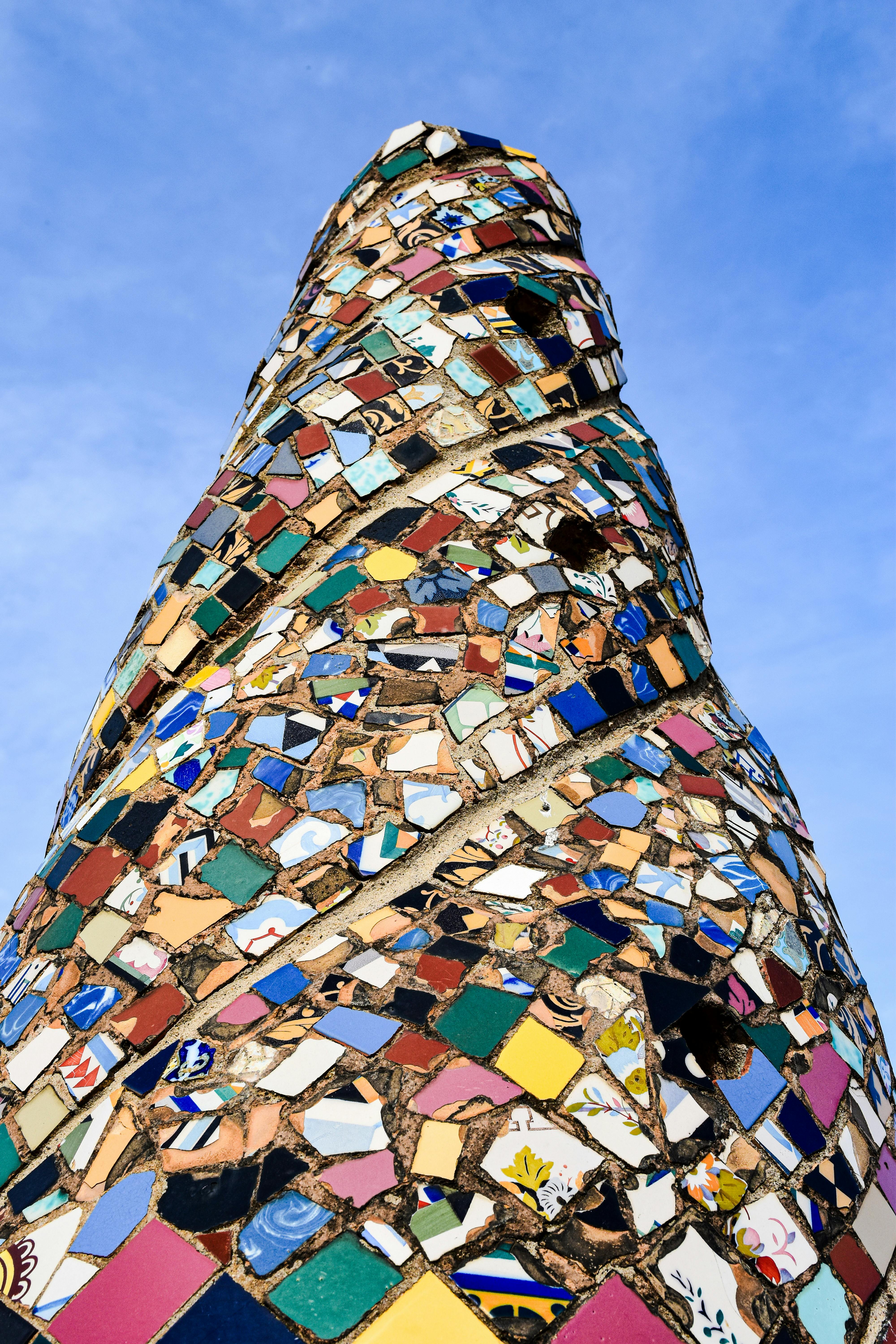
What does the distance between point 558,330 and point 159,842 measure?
1939 millimetres

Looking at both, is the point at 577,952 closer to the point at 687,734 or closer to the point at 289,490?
the point at 687,734

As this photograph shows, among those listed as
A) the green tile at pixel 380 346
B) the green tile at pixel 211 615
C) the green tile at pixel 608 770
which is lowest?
the green tile at pixel 211 615

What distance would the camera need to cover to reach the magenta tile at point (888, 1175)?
207 cm

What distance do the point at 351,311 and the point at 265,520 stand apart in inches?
33.2

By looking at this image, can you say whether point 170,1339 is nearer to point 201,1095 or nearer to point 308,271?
point 201,1095

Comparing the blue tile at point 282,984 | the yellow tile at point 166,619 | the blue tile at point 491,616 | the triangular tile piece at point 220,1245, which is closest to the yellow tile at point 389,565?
the blue tile at point 491,616

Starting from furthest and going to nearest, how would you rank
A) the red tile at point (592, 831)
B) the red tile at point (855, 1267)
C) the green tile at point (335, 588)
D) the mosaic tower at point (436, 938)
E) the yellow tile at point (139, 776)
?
the green tile at point (335, 588), the yellow tile at point (139, 776), the red tile at point (592, 831), the red tile at point (855, 1267), the mosaic tower at point (436, 938)

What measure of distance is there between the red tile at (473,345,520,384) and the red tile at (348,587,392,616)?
2.71 ft

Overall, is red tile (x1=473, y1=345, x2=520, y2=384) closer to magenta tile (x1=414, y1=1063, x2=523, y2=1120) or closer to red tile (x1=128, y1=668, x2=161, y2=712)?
red tile (x1=128, y1=668, x2=161, y2=712)

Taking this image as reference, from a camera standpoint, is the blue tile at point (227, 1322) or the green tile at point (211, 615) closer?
the blue tile at point (227, 1322)

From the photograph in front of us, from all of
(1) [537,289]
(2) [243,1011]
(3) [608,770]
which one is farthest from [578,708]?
(1) [537,289]

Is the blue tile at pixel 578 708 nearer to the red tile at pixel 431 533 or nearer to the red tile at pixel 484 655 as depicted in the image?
the red tile at pixel 484 655

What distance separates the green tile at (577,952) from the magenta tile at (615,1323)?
1.61 ft

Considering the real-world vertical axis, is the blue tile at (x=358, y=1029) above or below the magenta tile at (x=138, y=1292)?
above
